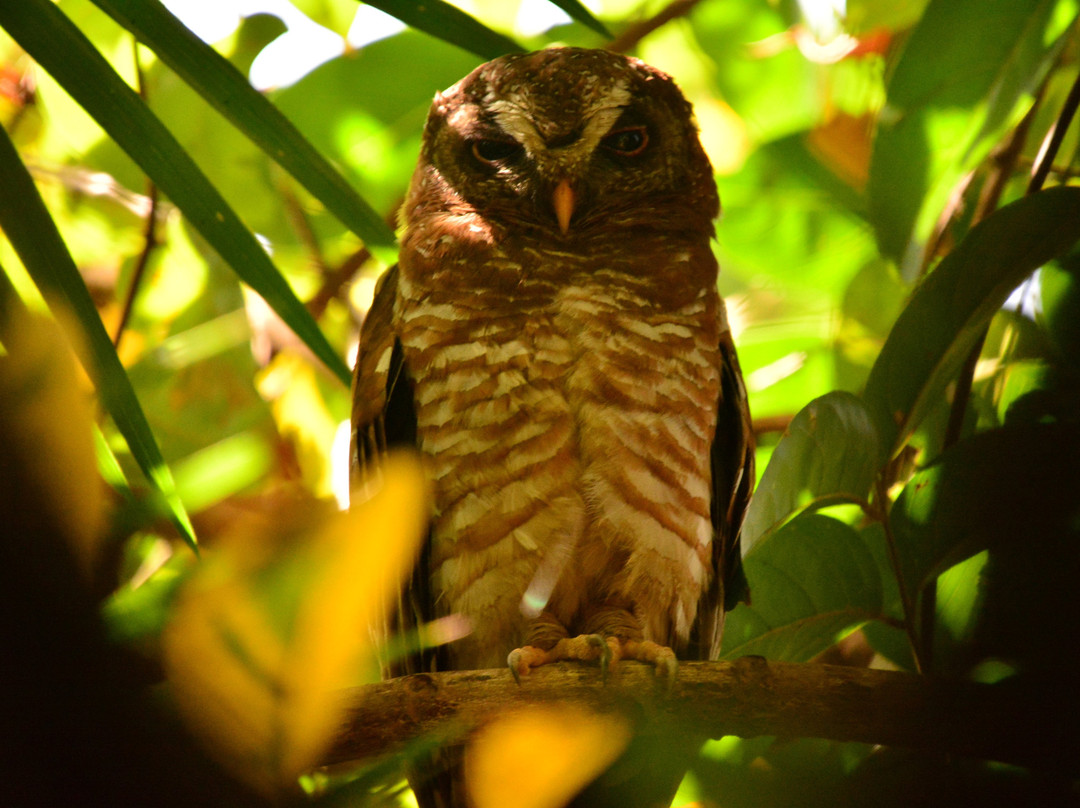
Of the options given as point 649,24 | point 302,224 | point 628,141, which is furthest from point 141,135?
point 649,24

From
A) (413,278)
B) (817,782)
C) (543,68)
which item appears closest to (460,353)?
(413,278)

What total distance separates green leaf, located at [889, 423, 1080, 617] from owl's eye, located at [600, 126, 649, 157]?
1062mm

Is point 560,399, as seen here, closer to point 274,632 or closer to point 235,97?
point 235,97

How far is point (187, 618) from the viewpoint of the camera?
47 cm

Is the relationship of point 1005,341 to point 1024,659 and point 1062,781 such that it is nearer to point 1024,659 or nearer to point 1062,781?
point 1024,659

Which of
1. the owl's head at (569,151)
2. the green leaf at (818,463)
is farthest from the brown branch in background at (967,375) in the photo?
the owl's head at (569,151)

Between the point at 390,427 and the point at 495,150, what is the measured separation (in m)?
0.66

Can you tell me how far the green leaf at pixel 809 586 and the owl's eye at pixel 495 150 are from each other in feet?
3.46

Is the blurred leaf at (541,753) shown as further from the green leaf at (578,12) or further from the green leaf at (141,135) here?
the green leaf at (578,12)

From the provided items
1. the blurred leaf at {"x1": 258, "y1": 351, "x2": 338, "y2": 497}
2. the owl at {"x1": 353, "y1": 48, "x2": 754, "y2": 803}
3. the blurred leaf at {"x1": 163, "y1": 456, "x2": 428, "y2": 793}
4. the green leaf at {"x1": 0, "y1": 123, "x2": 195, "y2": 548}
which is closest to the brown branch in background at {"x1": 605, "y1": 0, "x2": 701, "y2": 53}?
the owl at {"x1": 353, "y1": 48, "x2": 754, "y2": 803}

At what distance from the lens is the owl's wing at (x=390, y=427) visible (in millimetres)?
1701

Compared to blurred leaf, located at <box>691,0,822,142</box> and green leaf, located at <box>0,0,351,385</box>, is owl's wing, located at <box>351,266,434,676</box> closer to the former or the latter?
green leaf, located at <box>0,0,351,385</box>

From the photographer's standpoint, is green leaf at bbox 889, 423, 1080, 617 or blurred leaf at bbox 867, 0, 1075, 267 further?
blurred leaf at bbox 867, 0, 1075, 267

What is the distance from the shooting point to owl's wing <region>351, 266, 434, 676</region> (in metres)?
1.70
